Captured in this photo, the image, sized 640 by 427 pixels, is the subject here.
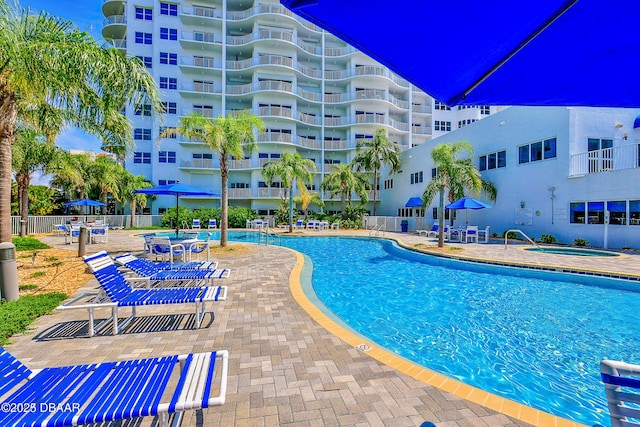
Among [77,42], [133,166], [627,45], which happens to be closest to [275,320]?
[627,45]

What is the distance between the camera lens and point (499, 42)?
6.30 feet

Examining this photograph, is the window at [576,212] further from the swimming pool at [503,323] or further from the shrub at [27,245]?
the shrub at [27,245]

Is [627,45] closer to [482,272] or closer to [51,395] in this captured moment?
[51,395]

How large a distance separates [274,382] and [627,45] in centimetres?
374

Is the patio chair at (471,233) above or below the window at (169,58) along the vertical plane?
below

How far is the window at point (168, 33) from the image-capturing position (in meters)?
30.8

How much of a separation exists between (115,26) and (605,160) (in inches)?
1635

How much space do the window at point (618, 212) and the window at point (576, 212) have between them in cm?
100

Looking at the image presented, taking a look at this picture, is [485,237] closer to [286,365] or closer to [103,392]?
[286,365]

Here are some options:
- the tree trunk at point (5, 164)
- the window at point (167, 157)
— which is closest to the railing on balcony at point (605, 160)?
the tree trunk at point (5, 164)

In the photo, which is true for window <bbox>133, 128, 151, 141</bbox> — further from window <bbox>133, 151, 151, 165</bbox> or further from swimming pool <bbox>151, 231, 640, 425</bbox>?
swimming pool <bbox>151, 231, 640, 425</bbox>

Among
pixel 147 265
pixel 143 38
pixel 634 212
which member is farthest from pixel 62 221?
pixel 634 212

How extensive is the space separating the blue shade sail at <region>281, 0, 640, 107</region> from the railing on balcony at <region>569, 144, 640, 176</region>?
15223mm

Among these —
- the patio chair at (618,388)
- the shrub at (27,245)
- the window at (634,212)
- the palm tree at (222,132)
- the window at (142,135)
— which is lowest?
the shrub at (27,245)
